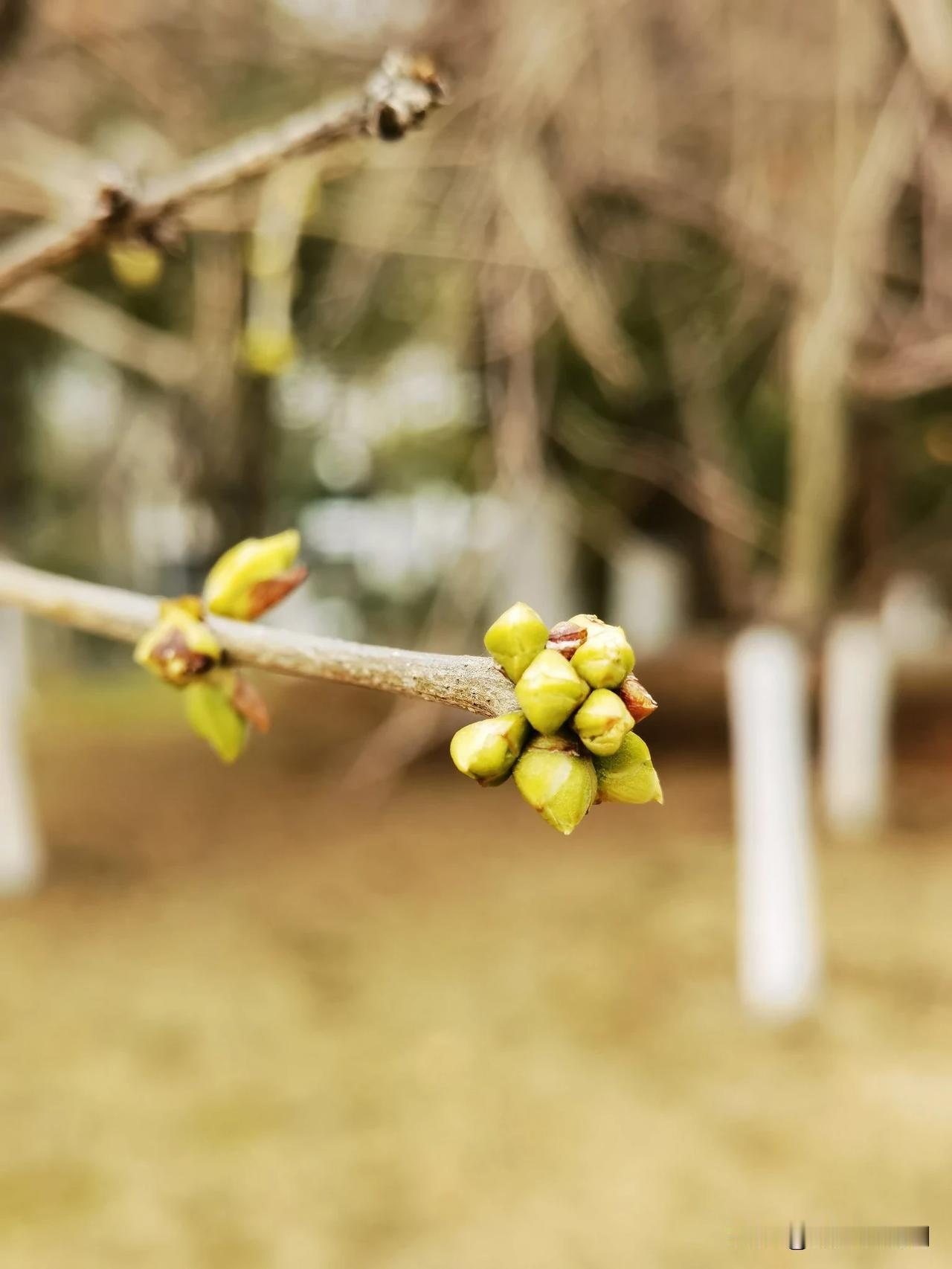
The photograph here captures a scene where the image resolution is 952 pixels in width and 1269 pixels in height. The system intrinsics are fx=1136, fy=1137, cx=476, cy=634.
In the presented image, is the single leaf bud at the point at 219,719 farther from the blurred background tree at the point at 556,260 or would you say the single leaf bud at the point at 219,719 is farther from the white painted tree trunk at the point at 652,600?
the white painted tree trunk at the point at 652,600

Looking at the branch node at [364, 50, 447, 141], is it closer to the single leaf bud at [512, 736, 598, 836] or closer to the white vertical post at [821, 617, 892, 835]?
the single leaf bud at [512, 736, 598, 836]

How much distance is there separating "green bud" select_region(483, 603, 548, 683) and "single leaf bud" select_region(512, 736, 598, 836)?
0.03 metres

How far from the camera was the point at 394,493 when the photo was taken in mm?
12680

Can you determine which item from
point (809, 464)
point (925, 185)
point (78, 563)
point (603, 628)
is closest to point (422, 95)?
point (603, 628)

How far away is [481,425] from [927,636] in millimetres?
12368

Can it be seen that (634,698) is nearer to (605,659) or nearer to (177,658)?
(605,659)

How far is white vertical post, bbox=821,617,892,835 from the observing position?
6.93 m

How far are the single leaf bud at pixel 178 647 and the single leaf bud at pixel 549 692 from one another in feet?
0.69

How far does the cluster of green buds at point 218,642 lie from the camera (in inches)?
23.2

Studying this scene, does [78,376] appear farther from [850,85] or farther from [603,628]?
[603,628]

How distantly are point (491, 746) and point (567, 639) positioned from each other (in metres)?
0.05

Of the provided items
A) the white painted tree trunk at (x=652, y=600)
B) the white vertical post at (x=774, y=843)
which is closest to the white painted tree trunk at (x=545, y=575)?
the white painted tree trunk at (x=652, y=600)

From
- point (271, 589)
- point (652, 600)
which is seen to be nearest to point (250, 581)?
point (271, 589)

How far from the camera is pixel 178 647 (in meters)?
0.59
